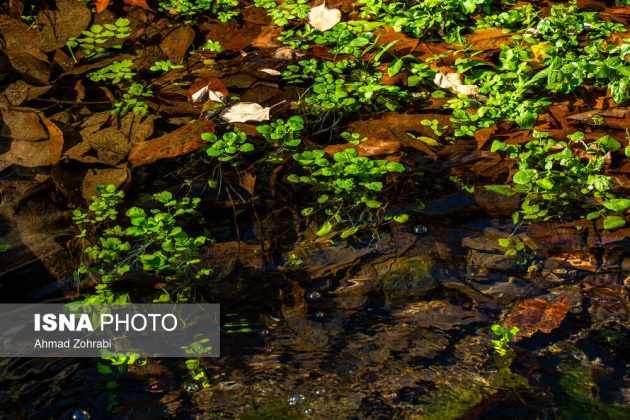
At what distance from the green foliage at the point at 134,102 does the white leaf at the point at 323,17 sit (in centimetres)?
115

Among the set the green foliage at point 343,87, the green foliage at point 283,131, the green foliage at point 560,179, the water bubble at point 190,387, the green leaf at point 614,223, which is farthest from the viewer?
the green foliage at point 343,87

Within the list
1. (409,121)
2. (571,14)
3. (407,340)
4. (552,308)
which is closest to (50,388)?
(407,340)

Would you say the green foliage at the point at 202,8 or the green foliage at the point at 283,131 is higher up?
the green foliage at the point at 202,8

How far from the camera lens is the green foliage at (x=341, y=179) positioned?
283 centimetres

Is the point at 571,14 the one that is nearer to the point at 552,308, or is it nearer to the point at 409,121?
the point at 409,121

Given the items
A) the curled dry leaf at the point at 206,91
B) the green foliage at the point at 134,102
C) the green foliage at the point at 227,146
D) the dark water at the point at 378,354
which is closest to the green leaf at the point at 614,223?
the dark water at the point at 378,354

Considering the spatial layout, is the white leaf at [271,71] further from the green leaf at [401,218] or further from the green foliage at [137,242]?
the green leaf at [401,218]

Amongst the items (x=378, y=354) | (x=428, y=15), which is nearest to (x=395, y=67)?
(x=428, y=15)

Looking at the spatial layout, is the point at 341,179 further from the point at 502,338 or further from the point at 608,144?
the point at 608,144

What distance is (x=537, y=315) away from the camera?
2.34 metres

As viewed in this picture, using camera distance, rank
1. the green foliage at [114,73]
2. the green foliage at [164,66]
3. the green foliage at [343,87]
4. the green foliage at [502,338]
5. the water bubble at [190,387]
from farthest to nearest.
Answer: the green foliage at [164,66] → the green foliage at [114,73] → the green foliage at [343,87] → the green foliage at [502,338] → the water bubble at [190,387]

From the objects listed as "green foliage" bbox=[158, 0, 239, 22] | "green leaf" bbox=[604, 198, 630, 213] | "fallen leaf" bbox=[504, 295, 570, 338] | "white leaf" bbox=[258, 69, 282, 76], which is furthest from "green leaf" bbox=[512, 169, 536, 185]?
"green foliage" bbox=[158, 0, 239, 22]

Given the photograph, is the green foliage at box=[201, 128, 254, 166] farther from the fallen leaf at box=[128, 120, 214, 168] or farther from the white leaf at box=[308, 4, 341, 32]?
the white leaf at box=[308, 4, 341, 32]

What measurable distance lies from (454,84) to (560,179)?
891mm
